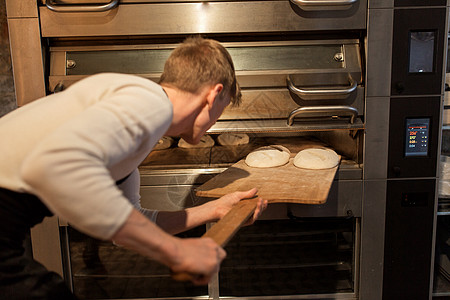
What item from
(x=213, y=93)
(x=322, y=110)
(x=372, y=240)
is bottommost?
(x=372, y=240)

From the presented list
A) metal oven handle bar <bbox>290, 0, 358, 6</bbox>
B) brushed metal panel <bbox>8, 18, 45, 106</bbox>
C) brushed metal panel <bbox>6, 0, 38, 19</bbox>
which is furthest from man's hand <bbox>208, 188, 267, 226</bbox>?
brushed metal panel <bbox>6, 0, 38, 19</bbox>

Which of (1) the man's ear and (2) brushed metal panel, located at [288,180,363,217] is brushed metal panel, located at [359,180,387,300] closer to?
(2) brushed metal panel, located at [288,180,363,217]

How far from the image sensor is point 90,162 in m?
0.61

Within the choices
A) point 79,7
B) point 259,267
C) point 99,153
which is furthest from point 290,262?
point 79,7

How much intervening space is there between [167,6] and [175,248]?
1070mm

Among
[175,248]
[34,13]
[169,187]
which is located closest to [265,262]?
[169,187]

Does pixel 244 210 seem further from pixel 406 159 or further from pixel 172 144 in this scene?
pixel 406 159

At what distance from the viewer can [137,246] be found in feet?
2.27

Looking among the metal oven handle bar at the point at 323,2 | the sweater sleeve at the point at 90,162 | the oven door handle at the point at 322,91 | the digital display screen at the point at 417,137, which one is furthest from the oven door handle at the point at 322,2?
the sweater sleeve at the point at 90,162

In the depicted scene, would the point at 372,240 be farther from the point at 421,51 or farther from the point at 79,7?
the point at 79,7

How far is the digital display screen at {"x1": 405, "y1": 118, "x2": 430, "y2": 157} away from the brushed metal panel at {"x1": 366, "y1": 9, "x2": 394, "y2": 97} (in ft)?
0.55

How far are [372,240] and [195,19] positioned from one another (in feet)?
3.85

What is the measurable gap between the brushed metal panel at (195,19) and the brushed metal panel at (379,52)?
5 cm

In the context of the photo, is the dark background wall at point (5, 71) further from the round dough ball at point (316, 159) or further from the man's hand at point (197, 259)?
the man's hand at point (197, 259)
